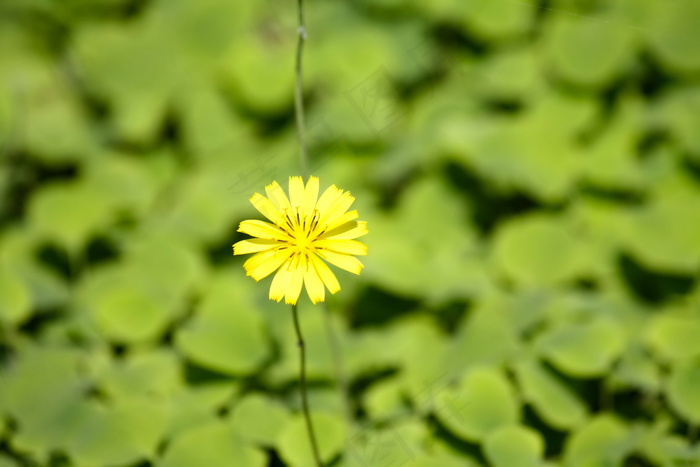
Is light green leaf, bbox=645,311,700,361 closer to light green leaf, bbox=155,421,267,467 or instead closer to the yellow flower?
the yellow flower

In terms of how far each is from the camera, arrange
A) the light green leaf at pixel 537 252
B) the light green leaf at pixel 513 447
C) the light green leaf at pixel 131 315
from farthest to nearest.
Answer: the light green leaf at pixel 537 252
the light green leaf at pixel 131 315
the light green leaf at pixel 513 447

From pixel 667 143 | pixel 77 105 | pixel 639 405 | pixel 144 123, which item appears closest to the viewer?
pixel 639 405

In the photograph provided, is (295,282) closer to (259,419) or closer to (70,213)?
(259,419)

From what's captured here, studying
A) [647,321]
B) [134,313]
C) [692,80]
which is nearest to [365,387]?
[134,313]

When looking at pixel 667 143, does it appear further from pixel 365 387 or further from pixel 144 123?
pixel 144 123

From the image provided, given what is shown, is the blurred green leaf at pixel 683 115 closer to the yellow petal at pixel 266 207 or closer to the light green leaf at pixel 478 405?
the light green leaf at pixel 478 405

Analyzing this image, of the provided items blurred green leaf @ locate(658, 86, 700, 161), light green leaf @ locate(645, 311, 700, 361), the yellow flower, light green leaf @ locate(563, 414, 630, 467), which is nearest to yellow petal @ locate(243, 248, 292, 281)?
the yellow flower

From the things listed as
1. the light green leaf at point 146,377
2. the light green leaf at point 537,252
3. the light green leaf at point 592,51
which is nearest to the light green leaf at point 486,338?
the light green leaf at point 537,252

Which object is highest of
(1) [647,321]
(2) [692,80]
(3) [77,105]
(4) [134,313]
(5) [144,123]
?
(3) [77,105]
